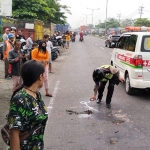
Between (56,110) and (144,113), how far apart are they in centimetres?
199

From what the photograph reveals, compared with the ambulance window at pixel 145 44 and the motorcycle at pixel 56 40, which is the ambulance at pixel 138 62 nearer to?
the ambulance window at pixel 145 44

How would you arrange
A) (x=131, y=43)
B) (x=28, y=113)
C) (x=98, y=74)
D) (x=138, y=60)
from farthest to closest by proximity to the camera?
(x=131, y=43) < (x=138, y=60) < (x=98, y=74) < (x=28, y=113)

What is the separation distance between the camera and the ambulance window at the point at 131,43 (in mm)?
7845

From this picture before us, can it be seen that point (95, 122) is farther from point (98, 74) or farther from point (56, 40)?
point (56, 40)

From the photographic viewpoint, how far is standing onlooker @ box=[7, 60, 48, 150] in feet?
7.60

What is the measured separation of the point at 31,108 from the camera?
234 cm

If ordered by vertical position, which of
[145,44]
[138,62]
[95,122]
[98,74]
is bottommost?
[95,122]

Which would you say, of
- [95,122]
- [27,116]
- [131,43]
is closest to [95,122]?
[95,122]

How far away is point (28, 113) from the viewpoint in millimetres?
2340

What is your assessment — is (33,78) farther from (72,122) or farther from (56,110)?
(56,110)

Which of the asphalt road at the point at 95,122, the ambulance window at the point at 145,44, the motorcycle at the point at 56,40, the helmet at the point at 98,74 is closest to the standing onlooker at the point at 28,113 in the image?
the asphalt road at the point at 95,122

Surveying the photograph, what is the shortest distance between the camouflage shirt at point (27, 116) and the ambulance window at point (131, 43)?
5714 millimetres

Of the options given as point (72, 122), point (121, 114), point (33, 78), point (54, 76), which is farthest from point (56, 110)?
point (54, 76)

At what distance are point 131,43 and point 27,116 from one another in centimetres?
627
